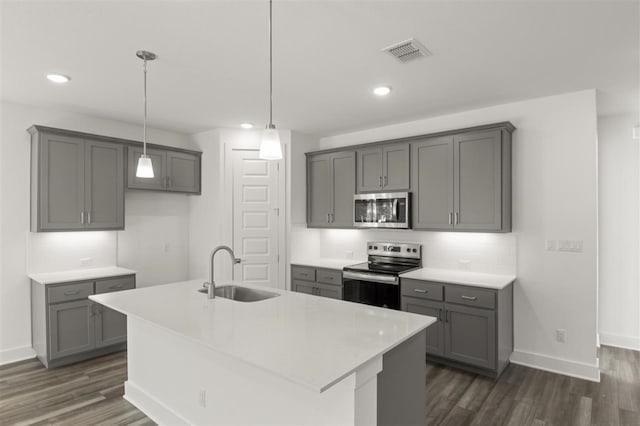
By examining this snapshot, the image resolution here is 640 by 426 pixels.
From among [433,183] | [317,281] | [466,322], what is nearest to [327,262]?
[317,281]

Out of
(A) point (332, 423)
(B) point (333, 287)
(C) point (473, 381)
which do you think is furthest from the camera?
(B) point (333, 287)

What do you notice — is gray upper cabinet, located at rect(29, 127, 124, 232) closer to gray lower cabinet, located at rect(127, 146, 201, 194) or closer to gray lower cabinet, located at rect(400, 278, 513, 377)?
gray lower cabinet, located at rect(127, 146, 201, 194)

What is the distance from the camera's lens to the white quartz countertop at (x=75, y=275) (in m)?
3.69

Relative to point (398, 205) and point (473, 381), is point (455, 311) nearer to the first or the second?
point (473, 381)

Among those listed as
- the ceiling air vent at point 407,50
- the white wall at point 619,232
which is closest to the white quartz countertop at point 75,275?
the ceiling air vent at point 407,50

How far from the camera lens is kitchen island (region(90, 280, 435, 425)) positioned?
5.18ft

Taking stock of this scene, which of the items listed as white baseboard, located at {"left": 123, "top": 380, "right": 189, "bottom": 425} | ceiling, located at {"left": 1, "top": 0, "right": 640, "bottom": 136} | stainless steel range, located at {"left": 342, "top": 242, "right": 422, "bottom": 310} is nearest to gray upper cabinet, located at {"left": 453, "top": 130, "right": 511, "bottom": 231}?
ceiling, located at {"left": 1, "top": 0, "right": 640, "bottom": 136}

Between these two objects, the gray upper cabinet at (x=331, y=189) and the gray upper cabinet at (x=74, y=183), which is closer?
the gray upper cabinet at (x=74, y=183)

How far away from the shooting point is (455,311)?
3551mm

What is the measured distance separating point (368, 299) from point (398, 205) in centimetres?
112

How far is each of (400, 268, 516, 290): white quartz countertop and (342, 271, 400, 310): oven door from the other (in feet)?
0.64

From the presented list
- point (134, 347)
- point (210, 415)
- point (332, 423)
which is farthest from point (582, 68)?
point (134, 347)

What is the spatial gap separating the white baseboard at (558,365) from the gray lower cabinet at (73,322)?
4.19 meters

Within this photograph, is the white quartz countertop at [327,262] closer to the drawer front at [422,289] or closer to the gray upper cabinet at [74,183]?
the drawer front at [422,289]
